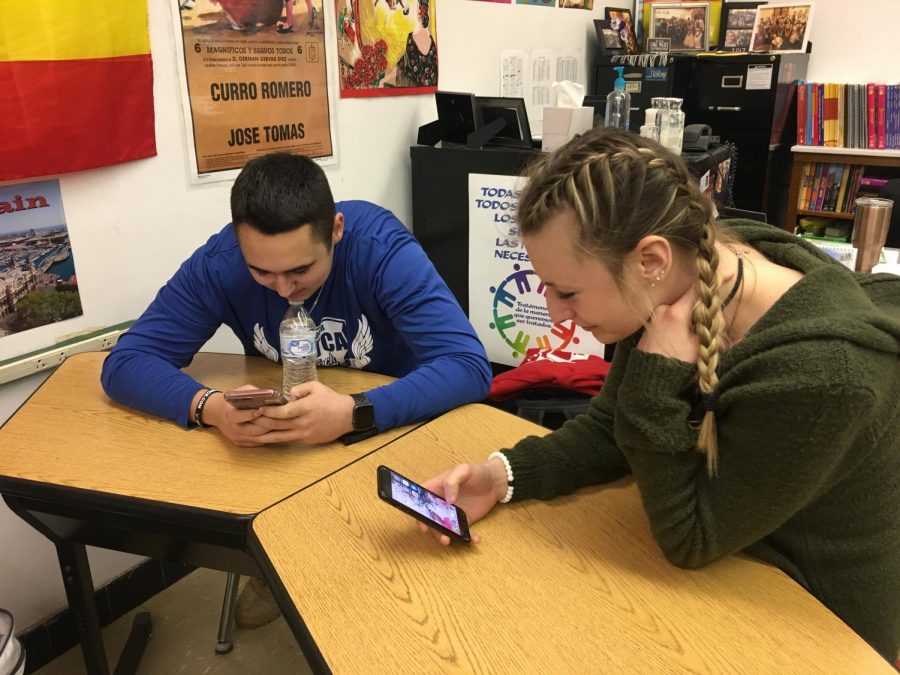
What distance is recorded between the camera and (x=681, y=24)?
3893 mm

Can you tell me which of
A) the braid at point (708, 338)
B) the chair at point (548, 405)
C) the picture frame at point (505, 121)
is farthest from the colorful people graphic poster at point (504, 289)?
the braid at point (708, 338)

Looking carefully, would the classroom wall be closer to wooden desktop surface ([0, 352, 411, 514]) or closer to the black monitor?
the black monitor

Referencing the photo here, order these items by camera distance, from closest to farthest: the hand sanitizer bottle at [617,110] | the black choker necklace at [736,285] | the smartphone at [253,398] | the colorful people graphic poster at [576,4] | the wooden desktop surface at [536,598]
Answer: the wooden desktop surface at [536,598] → the black choker necklace at [736,285] → the smartphone at [253,398] → the hand sanitizer bottle at [617,110] → the colorful people graphic poster at [576,4]

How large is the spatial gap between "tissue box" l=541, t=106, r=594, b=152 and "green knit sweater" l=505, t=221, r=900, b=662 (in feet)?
4.76

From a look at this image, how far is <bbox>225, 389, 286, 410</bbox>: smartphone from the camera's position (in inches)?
45.8

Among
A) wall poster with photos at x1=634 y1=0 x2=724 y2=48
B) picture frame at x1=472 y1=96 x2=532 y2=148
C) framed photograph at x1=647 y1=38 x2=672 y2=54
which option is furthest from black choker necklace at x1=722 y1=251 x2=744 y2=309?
wall poster with photos at x1=634 y1=0 x2=724 y2=48

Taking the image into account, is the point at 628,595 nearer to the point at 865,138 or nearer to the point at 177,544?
the point at 177,544

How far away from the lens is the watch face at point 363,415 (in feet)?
4.01

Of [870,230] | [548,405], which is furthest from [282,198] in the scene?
[870,230]

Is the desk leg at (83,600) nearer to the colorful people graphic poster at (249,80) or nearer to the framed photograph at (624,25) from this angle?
the colorful people graphic poster at (249,80)

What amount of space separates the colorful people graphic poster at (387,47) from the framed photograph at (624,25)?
1.45m

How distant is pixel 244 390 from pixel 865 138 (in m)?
3.80

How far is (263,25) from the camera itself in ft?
6.43

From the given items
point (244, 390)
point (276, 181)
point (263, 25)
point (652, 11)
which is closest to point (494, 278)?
point (263, 25)
